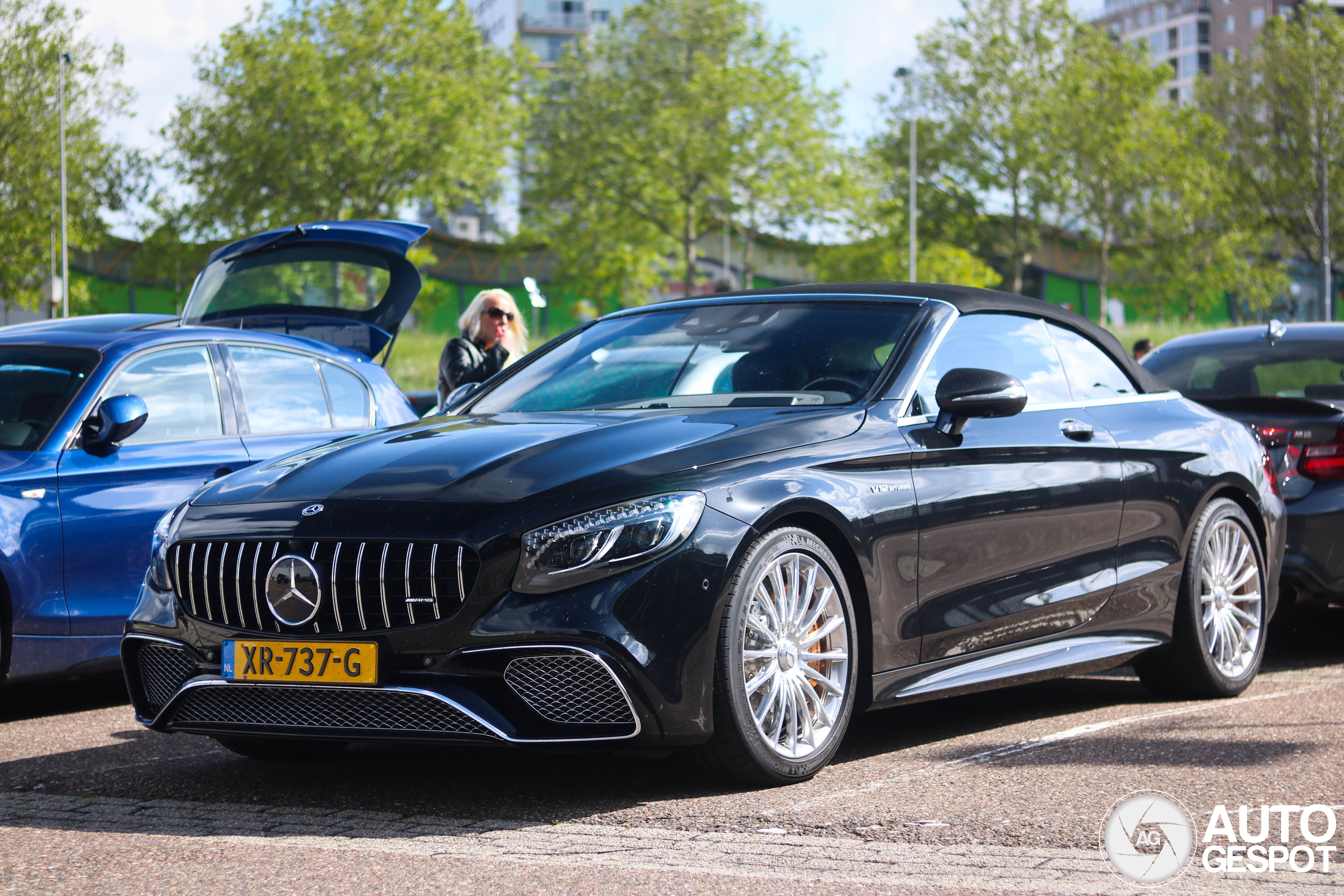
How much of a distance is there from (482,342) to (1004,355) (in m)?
5.46

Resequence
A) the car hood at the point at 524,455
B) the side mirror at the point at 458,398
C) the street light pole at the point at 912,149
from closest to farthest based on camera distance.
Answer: the car hood at the point at 524,455, the side mirror at the point at 458,398, the street light pole at the point at 912,149

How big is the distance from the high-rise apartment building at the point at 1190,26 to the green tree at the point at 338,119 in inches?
3127

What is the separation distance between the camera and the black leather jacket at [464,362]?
1037 cm

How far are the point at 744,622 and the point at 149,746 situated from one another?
7.72ft

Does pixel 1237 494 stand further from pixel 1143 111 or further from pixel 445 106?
pixel 1143 111

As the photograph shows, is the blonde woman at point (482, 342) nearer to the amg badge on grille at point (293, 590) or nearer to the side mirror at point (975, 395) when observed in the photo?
the side mirror at point (975, 395)

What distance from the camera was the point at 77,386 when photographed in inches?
261

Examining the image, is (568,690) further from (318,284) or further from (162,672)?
(318,284)

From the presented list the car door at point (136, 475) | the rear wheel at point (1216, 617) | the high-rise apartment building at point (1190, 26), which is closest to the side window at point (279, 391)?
the car door at point (136, 475)

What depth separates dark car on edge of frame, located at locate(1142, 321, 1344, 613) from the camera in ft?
23.9

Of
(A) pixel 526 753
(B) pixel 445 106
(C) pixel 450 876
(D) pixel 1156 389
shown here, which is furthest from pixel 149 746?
(B) pixel 445 106

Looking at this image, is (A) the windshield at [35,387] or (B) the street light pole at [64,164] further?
(B) the street light pole at [64,164]

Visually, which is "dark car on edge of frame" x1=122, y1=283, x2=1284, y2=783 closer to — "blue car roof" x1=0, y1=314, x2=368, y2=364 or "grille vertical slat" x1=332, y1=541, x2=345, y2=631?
"grille vertical slat" x1=332, y1=541, x2=345, y2=631

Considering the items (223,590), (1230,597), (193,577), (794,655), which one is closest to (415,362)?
(1230,597)
